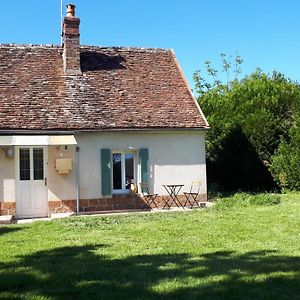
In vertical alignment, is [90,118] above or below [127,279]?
above

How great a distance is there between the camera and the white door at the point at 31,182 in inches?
813

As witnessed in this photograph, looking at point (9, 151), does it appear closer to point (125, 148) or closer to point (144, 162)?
point (125, 148)

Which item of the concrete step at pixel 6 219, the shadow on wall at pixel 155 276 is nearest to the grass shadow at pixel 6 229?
the concrete step at pixel 6 219

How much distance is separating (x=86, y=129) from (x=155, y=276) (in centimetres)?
1331

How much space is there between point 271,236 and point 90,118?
37.4ft

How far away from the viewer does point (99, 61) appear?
992 inches

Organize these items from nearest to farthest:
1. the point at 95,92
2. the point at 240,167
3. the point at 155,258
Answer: the point at 155,258, the point at 95,92, the point at 240,167

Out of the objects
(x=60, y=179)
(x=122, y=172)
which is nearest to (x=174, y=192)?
(x=122, y=172)

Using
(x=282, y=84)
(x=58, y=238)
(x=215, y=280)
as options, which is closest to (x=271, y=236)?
(x=215, y=280)

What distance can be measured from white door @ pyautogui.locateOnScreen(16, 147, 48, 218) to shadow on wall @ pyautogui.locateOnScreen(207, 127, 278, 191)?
11.8m

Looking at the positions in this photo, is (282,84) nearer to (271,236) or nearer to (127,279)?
(271,236)

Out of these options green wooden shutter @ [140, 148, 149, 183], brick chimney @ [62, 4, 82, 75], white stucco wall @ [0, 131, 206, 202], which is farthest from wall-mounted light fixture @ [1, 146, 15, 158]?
green wooden shutter @ [140, 148, 149, 183]

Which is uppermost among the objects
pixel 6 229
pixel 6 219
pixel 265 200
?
pixel 265 200

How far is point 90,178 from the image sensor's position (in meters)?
21.5
